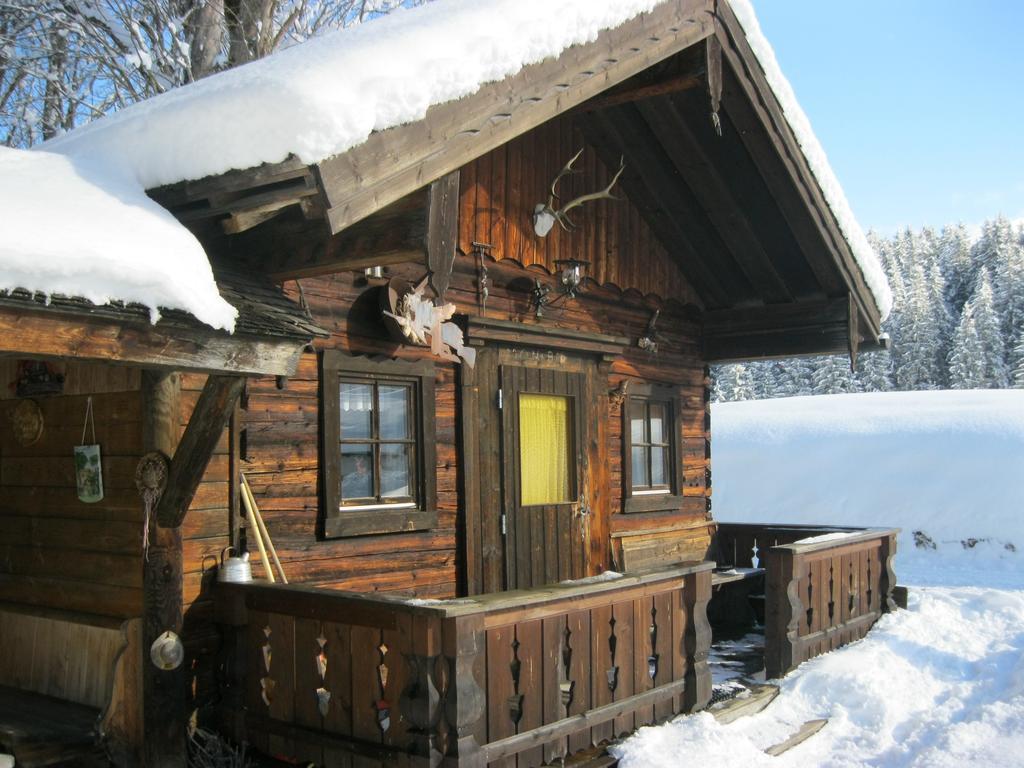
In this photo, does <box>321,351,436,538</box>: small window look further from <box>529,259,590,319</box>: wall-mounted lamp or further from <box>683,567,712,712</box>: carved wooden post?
<box>683,567,712,712</box>: carved wooden post

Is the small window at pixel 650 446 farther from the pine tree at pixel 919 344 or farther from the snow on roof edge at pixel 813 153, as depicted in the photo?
the pine tree at pixel 919 344

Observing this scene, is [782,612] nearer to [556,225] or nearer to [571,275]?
[571,275]

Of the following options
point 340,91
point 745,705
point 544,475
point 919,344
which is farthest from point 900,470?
point 919,344

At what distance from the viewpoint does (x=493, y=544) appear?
7.97 meters

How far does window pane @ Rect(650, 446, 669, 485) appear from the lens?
1027 centimetres

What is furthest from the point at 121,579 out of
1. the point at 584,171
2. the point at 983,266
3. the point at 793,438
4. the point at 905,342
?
the point at 983,266

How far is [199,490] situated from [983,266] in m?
63.8

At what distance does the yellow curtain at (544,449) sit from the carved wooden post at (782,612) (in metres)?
1.95

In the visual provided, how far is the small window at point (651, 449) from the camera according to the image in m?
9.67

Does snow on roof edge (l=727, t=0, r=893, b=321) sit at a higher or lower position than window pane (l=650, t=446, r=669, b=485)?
higher

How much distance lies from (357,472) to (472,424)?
1.21 m

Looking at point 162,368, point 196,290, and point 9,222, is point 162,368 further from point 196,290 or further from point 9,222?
Answer: point 9,222

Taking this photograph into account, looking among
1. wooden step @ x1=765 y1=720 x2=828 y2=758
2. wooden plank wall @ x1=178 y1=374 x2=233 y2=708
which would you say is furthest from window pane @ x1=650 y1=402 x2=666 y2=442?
wooden plank wall @ x1=178 y1=374 x2=233 y2=708

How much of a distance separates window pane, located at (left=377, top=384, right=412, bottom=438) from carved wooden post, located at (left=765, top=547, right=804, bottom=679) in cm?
328
